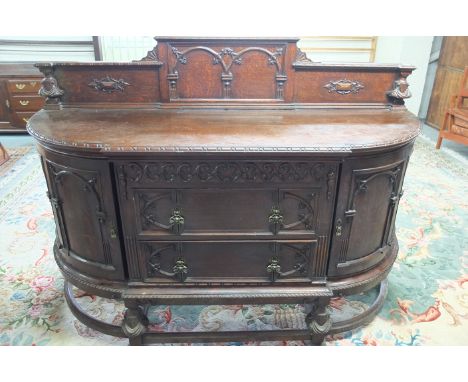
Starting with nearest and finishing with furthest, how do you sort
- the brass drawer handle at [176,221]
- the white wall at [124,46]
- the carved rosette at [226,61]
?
the brass drawer handle at [176,221] < the carved rosette at [226,61] < the white wall at [124,46]

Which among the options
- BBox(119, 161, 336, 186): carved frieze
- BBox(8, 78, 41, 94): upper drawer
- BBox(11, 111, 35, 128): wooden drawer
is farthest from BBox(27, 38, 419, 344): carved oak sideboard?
BBox(11, 111, 35, 128): wooden drawer

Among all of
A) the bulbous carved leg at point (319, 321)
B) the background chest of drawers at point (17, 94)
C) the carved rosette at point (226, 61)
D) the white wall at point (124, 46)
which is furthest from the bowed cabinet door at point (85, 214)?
the white wall at point (124, 46)

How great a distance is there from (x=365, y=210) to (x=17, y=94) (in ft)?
12.9

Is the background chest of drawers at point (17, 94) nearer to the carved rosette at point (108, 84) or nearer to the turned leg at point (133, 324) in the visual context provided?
the carved rosette at point (108, 84)

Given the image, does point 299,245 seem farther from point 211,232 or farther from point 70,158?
point 70,158

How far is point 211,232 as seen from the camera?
56.8 inches

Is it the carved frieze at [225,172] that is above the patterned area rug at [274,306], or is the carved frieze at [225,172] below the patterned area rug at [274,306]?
above

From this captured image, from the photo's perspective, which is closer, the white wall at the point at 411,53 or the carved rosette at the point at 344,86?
the carved rosette at the point at 344,86

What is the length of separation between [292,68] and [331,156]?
0.56m

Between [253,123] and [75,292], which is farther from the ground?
[253,123]

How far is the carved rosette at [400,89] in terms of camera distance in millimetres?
1665

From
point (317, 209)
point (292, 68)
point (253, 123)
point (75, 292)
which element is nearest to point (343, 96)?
point (292, 68)

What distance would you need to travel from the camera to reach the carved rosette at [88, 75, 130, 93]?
5.48 feet

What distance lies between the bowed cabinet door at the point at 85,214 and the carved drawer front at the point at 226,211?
0.13 meters
